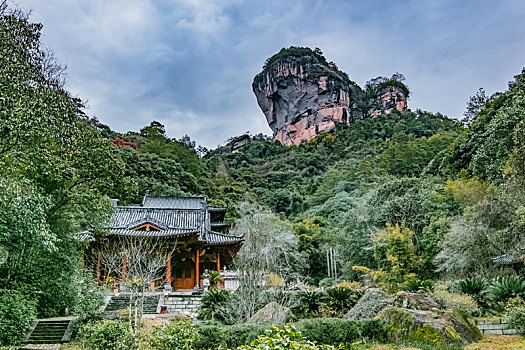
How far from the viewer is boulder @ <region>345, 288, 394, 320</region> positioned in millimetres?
11836

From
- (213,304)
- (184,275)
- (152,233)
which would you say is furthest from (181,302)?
(184,275)

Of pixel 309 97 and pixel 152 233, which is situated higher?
pixel 309 97

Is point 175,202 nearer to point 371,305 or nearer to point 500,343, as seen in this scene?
point 371,305

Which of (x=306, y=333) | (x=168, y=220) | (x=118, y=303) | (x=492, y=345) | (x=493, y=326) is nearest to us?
(x=492, y=345)

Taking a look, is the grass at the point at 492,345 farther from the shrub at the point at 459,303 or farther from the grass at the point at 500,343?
the shrub at the point at 459,303

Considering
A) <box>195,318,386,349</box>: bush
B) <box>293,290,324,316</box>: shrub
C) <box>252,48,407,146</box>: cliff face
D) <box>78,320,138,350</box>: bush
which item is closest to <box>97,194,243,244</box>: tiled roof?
<box>293,290,324,316</box>: shrub

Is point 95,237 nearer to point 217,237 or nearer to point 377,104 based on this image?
point 217,237

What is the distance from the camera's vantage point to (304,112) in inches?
3051

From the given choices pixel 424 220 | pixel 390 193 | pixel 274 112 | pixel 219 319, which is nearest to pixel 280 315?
pixel 219 319

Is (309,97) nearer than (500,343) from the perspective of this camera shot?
No

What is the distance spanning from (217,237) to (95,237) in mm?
6520

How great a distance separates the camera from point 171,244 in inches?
768

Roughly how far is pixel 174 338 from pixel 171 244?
11695 mm

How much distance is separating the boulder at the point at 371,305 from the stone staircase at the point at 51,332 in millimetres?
8615
